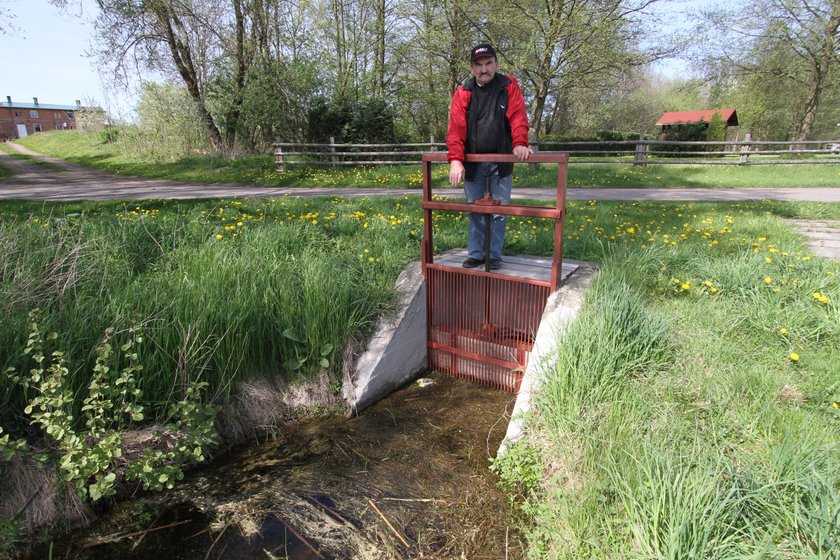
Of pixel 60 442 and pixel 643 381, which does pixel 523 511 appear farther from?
pixel 60 442

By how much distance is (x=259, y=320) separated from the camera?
A: 3.57 meters

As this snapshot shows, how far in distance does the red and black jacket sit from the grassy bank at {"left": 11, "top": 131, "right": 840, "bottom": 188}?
7473mm

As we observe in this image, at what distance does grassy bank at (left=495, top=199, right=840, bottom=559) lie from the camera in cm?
174

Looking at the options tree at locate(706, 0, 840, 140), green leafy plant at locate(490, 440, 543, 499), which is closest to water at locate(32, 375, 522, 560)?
green leafy plant at locate(490, 440, 543, 499)

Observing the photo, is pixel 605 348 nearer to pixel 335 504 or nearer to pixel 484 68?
pixel 335 504

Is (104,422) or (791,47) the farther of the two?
(791,47)

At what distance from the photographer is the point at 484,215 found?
423cm

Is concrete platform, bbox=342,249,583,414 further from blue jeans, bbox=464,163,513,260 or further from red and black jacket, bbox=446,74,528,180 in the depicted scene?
red and black jacket, bbox=446,74,528,180

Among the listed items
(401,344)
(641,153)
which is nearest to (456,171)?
(401,344)

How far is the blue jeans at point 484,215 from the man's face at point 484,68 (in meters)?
0.68

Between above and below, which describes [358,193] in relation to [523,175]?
below

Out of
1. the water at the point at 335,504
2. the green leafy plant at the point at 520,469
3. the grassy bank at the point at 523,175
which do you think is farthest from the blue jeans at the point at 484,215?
the grassy bank at the point at 523,175

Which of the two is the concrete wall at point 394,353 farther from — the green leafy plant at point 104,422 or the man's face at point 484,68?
the man's face at point 484,68

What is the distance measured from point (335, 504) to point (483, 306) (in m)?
2.12
